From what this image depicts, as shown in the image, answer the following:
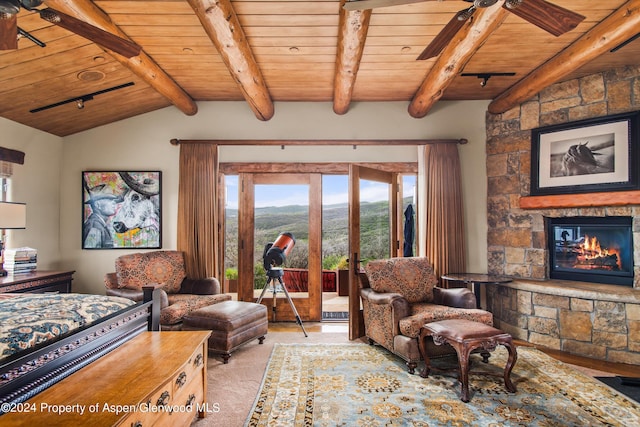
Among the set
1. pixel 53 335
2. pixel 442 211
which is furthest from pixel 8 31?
pixel 442 211

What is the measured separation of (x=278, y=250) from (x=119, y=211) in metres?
2.09

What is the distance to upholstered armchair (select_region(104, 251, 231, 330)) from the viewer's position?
3.55 metres

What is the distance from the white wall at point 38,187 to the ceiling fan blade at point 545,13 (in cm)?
471

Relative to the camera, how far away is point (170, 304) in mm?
3607

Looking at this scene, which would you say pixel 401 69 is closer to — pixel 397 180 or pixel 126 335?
pixel 397 180

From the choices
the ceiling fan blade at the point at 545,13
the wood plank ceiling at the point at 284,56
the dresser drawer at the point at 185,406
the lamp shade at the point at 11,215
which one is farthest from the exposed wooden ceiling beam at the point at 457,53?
the lamp shade at the point at 11,215

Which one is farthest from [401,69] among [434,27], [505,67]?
[505,67]

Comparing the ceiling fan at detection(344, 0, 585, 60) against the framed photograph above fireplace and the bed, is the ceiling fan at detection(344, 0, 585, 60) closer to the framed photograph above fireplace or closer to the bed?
the framed photograph above fireplace

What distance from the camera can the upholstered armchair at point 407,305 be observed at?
3035 mm

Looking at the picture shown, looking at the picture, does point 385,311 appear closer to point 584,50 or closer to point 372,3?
point 372,3

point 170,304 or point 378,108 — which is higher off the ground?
point 378,108

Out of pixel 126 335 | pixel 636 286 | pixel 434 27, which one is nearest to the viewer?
pixel 126 335

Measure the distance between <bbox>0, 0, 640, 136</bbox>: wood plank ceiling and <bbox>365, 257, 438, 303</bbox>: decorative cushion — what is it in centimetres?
185

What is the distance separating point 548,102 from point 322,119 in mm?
2588
